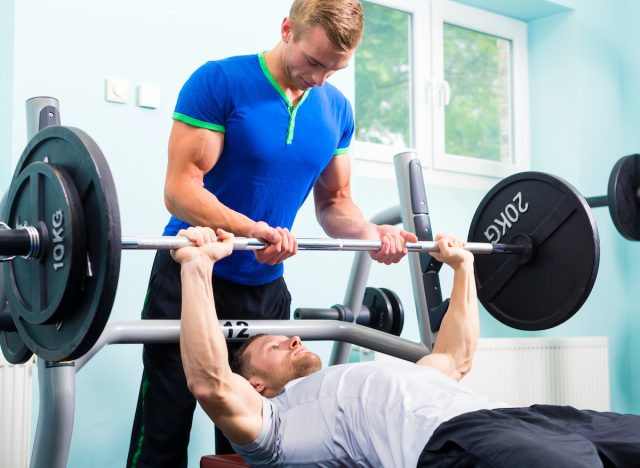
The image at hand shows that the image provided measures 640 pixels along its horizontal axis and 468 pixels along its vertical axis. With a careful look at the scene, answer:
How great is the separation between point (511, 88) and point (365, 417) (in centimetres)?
286

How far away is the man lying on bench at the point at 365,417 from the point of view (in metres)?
1.45

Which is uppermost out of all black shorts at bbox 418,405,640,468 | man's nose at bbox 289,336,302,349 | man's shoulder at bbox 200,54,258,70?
man's shoulder at bbox 200,54,258,70

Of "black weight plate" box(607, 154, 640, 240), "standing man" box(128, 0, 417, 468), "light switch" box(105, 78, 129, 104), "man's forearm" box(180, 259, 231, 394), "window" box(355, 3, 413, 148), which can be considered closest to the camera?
"man's forearm" box(180, 259, 231, 394)

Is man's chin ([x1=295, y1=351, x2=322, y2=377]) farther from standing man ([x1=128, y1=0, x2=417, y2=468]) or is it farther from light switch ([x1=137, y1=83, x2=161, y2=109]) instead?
light switch ([x1=137, y1=83, x2=161, y2=109])

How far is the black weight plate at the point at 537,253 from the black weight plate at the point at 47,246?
4.19 feet

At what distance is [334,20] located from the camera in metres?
1.86

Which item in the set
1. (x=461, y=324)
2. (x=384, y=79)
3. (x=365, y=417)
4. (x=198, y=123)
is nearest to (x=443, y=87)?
(x=384, y=79)

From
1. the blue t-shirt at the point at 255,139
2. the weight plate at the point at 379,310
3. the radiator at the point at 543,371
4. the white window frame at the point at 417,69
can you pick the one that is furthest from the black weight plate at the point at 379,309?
the white window frame at the point at 417,69

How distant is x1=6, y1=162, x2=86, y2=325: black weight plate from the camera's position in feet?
4.75

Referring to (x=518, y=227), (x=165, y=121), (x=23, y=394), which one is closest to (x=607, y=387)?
(x=518, y=227)

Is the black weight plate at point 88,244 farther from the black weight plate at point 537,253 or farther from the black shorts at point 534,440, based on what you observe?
the black weight plate at point 537,253

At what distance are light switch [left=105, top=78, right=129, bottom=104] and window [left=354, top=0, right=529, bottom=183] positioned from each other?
3.48ft

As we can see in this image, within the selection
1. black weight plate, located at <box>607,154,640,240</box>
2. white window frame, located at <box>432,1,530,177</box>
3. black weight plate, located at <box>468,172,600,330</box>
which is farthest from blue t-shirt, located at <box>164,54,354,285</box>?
white window frame, located at <box>432,1,530,177</box>

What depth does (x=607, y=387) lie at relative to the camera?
151 inches
